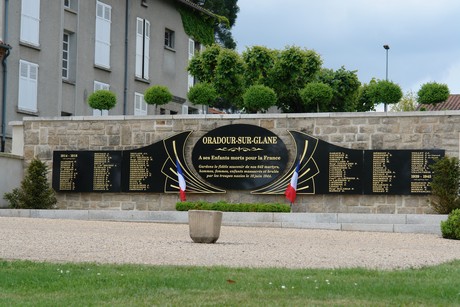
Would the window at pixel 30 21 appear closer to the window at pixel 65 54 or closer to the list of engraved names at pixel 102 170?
the window at pixel 65 54

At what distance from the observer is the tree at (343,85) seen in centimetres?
4297

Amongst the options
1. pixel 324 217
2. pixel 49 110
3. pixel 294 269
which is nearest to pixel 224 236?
pixel 324 217

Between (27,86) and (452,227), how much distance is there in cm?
2287

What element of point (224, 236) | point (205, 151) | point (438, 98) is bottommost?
point (224, 236)

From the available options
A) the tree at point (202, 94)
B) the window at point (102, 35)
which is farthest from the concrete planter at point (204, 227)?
the window at point (102, 35)

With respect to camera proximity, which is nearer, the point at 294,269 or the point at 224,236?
the point at 294,269

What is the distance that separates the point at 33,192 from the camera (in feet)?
96.1

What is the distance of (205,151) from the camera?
96.0ft

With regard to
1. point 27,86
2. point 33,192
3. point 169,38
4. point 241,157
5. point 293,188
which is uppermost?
point 169,38

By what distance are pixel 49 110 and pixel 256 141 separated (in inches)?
593

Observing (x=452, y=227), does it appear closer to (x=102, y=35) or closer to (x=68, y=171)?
(x=68, y=171)

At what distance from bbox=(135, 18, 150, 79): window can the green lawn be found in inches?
1381

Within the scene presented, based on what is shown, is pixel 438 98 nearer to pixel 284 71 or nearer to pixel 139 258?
pixel 284 71

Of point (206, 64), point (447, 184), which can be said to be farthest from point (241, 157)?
point (206, 64)
